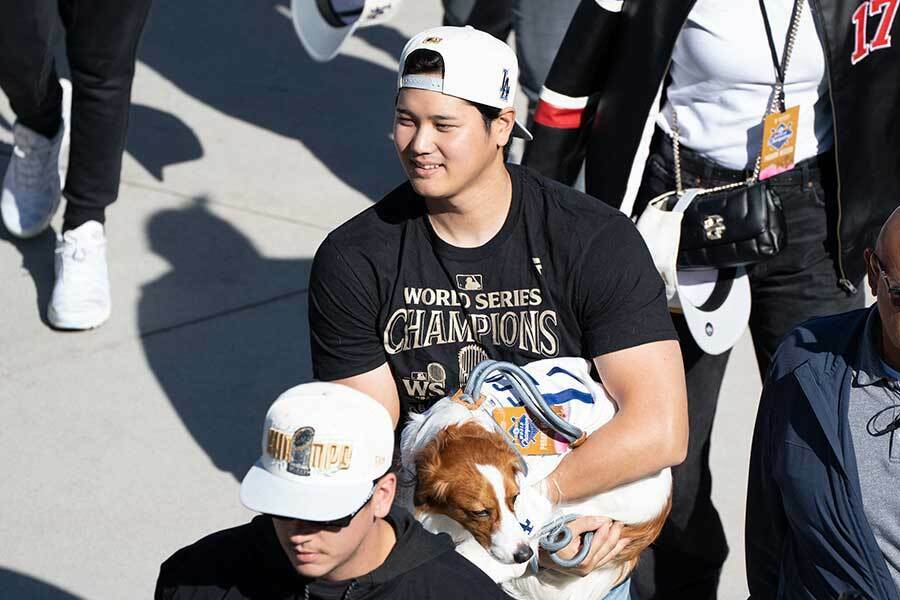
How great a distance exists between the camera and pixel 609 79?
12.7 feet

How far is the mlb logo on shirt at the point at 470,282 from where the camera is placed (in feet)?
9.91

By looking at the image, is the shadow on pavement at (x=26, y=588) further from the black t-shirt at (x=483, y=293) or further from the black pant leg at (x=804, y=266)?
the black pant leg at (x=804, y=266)

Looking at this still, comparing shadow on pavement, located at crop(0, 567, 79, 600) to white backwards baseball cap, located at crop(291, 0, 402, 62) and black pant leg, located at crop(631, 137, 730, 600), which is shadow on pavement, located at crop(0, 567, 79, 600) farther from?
white backwards baseball cap, located at crop(291, 0, 402, 62)

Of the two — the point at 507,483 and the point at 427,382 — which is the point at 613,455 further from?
the point at 427,382

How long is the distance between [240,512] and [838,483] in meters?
2.49

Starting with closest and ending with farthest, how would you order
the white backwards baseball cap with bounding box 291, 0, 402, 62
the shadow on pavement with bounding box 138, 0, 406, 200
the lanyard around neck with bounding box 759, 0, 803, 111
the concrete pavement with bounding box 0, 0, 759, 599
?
1. the lanyard around neck with bounding box 759, 0, 803, 111
2. the concrete pavement with bounding box 0, 0, 759, 599
3. the white backwards baseball cap with bounding box 291, 0, 402, 62
4. the shadow on pavement with bounding box 138, 0, 406, 200

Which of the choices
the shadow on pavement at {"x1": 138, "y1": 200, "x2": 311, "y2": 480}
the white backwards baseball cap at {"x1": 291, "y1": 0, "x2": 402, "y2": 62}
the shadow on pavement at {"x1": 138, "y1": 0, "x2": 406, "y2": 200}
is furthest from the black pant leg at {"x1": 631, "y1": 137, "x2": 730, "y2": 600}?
the shadow on pavement at {"x1": 138, "y1": 0, "x2": 406, "y2": 200}

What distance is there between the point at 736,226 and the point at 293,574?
1.83m

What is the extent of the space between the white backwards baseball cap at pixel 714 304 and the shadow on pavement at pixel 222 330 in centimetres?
177

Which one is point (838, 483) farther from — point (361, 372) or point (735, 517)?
point (735, 517)

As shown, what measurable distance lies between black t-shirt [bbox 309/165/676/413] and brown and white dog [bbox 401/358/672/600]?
0.09 metres

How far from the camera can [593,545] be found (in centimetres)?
301

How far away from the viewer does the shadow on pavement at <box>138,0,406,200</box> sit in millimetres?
7078

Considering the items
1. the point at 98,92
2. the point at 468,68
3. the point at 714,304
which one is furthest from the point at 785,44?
the point at 98,92
